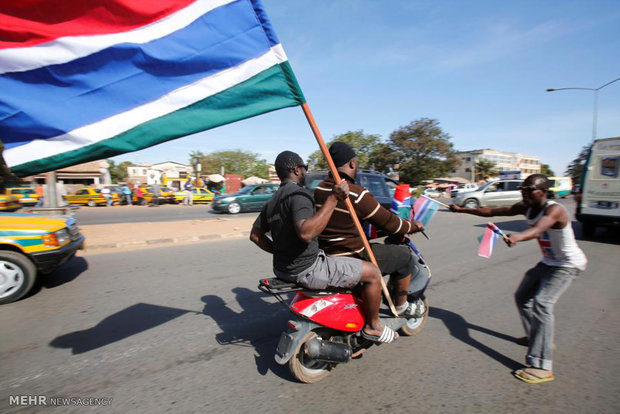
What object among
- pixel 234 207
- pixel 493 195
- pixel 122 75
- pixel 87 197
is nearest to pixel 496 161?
pixel 493 195

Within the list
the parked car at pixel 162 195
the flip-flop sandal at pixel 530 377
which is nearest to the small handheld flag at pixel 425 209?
the flip-flop sandal at pixel 530 377

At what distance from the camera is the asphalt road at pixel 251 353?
2469 mm

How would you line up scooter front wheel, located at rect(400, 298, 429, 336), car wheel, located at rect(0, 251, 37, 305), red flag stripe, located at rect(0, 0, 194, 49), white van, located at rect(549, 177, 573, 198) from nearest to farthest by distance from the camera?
1. red flag stripe, located at rect(0, 0, 194, 49)
2. scooter front wheel, located at rect(400, 298, 429, 336)
3. car wheel, located at rect(0, 251, 37, 305)
4. white van, located at rect(549, 177, 573, 198)

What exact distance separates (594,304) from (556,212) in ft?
9.35

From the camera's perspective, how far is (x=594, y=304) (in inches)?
176

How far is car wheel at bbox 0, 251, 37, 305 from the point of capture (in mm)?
4366

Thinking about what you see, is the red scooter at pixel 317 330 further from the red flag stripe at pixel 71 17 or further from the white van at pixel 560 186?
the white van at pixel 560 186

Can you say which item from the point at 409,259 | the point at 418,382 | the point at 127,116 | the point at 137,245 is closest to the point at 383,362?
the point at 418,382

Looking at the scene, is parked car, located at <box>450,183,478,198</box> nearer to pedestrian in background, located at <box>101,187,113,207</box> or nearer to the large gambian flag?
the large gambian flag

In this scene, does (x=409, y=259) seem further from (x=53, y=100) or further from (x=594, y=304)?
(x=594, y=304)

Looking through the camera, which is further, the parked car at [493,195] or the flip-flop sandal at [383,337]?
the parked car at [493,195]

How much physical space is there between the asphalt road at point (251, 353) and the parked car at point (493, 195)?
45.8 feet

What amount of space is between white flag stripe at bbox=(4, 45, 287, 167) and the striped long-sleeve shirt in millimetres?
1064

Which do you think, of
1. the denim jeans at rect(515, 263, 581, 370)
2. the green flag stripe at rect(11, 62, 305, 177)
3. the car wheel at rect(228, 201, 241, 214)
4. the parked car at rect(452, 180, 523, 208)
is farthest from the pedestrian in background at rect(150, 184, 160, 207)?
the denim jeans at rect(515, 263, 581, 370)
